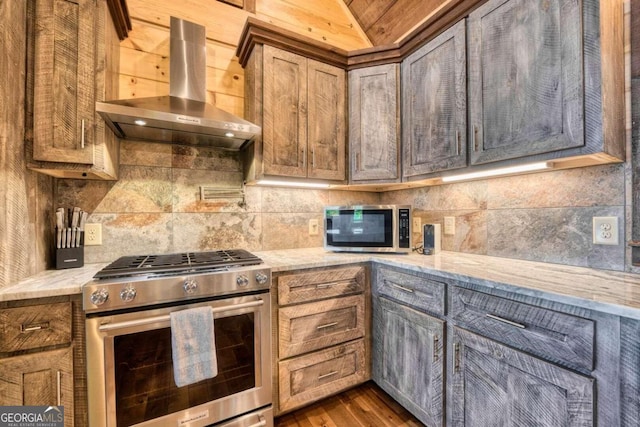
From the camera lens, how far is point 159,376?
120cm

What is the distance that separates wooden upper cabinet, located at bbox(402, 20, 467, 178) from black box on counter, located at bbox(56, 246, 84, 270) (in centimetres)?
198

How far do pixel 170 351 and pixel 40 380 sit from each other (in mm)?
451

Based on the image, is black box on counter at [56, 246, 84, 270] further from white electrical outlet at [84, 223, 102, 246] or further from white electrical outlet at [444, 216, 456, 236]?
white electrical outlet at [444, 216, 456, 236]

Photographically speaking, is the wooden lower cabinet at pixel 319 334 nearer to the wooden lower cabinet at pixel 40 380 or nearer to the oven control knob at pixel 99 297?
the oven control knob at pixel 99 297

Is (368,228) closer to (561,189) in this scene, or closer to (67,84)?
(561,189)

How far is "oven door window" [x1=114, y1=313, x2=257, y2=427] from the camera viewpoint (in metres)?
1.15

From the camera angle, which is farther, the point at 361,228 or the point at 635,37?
the point at 361,228

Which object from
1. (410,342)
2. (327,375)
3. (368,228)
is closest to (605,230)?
(410,342)

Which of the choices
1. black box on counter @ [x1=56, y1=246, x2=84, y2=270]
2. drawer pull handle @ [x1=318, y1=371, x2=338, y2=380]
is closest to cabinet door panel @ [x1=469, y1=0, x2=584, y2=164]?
drawer pull handle @ [x1=318, y1=371, x2=338, y2=380]

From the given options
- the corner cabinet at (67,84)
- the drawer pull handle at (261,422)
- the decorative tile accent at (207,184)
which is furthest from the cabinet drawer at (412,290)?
the corner cabinet at (67,84)

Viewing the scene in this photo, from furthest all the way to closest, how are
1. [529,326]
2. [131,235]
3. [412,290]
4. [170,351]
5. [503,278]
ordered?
[131,235], [412,290], [170,351], [503,278], [529,326]

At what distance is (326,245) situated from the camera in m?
1.95

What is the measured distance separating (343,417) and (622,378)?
4.25 ft

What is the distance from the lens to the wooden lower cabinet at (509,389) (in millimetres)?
881
